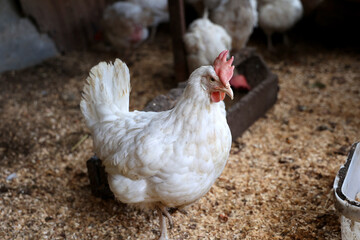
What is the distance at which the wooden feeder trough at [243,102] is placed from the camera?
9.73ft

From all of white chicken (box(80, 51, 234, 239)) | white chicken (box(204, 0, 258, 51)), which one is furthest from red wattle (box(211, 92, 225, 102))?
white chicken (box(204, 0, 258, 51))

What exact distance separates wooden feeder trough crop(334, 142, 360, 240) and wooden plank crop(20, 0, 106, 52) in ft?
16.2

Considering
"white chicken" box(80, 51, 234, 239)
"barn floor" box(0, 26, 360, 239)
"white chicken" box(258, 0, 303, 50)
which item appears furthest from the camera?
"white chicken" box(258, 0, 303, 50)

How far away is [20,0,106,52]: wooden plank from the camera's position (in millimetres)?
5594

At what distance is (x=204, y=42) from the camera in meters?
4.51

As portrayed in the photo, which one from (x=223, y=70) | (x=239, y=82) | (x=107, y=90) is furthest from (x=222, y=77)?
(x=239, y=82)

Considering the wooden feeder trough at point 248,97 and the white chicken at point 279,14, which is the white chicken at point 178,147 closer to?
the wooden feeder trough at point 248,97

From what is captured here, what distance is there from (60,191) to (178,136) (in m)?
1.58

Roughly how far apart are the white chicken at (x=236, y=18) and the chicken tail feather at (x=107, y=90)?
9.43ft

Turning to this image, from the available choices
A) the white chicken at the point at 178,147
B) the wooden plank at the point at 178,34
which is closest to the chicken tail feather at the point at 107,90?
the white chicken at the point at 178,147

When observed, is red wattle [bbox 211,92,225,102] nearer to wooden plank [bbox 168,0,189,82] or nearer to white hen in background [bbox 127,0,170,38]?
wooden plank [bbox 168,0,189,82]

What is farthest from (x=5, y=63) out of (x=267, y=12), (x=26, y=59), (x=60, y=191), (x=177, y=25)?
(x=267, y=12)

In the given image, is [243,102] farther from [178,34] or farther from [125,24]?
[125,24]

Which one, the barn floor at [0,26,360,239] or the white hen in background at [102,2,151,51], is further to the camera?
the white hen in background at [102,2,151,51]
